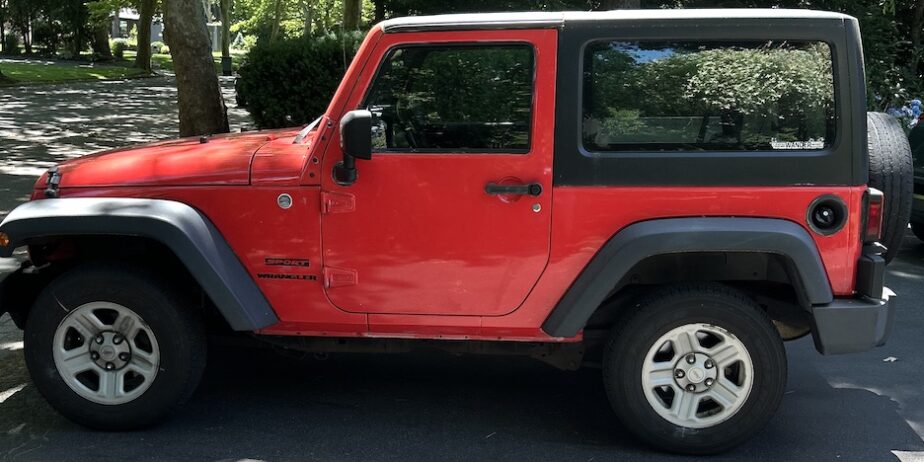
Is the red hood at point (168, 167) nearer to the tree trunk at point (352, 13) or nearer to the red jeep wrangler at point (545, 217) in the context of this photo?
the red jeep wrangler at point (545, 217)

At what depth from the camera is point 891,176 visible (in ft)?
13.8

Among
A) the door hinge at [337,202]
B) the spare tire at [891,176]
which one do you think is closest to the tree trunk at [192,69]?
the door hinge at [337,202]

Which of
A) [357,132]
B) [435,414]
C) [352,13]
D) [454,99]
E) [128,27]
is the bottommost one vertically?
[435,414]

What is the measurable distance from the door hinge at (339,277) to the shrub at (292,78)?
26.4ft

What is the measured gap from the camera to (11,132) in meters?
16.6

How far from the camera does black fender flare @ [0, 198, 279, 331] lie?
4.07 m

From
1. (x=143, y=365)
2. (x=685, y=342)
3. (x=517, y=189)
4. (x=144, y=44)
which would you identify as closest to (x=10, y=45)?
(x=144, y=44)

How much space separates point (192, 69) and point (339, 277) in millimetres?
7229

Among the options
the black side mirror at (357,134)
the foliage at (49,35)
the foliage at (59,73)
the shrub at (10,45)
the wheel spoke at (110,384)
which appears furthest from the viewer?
the foliage at (49,35)

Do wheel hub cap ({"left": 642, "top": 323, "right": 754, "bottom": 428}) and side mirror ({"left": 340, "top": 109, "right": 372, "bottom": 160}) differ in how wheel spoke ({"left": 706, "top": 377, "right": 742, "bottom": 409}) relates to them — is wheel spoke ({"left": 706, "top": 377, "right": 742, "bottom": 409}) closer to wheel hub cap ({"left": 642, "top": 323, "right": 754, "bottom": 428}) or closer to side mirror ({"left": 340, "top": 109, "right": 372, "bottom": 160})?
wheel hub cap ({"left": 642, "top": 323, "right": 754, "bottom": 428})

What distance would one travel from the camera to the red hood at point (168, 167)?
4.25 metres

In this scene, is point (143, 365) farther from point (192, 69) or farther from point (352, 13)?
point (352, 13)

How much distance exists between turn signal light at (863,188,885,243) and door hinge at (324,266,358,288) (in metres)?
2.22

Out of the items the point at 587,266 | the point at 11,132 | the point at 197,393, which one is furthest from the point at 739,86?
the point at 11,132
